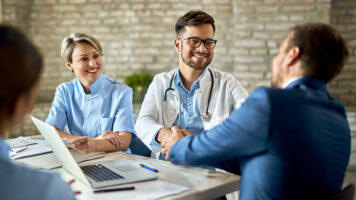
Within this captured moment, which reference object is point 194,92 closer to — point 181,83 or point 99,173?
point 181,83

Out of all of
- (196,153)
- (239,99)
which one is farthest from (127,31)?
(196,153)

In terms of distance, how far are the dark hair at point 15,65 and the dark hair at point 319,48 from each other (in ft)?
2.95

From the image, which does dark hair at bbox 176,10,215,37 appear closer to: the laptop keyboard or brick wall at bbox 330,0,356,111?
the laptop keyboard

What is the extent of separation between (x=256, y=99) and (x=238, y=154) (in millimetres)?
214

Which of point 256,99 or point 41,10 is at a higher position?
point 41,10

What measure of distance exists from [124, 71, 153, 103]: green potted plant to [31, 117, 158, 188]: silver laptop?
3183 millimetres

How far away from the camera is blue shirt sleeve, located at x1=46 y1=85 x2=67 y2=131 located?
230 centimetres

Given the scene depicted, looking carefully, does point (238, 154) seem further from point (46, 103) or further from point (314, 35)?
point (46, 103)

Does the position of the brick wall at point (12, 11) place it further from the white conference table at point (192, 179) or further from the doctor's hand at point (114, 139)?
the white conference table at point (192, 179)

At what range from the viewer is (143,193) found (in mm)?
1182

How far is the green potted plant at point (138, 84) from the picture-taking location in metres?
4.71

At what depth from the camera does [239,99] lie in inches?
84.4

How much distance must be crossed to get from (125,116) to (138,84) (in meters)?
2.52

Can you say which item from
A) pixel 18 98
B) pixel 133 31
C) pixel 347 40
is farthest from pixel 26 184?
pixel 347 40
